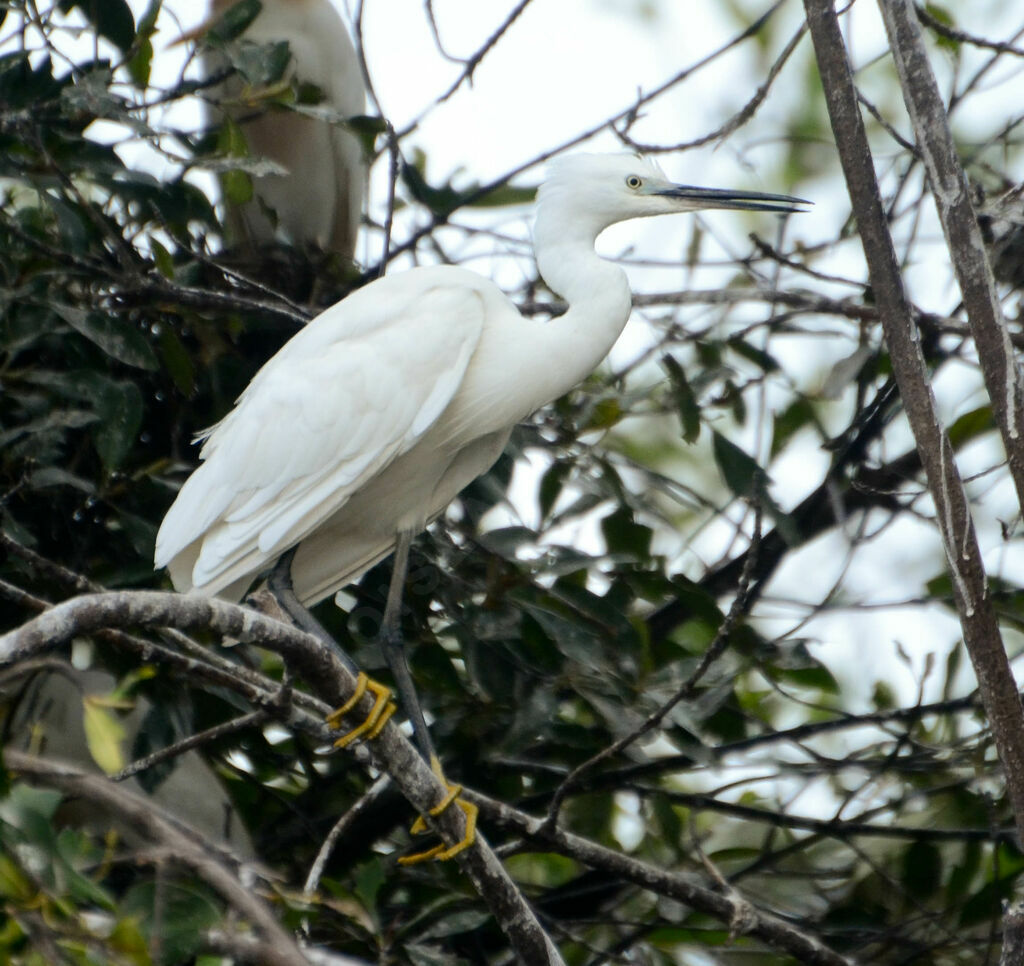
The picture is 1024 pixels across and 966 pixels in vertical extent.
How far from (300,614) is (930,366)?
1.12 m

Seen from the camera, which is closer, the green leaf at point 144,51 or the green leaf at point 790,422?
the green leaf at point 144,51

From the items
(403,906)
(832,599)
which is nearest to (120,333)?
(403,906)

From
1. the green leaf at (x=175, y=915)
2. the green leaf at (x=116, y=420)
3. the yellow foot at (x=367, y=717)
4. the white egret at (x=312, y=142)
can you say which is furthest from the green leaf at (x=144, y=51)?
the green leaf at (x=175, y=915)

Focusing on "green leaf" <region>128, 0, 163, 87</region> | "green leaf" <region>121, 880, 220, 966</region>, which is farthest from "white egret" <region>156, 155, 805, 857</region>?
"green leaf" <region>121, 880, 220, 966</region>

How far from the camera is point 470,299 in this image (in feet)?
7.46

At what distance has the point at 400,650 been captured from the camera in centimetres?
225

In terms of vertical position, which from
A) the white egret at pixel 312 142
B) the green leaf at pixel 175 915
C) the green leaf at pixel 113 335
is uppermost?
the white egret at pixel 312 142

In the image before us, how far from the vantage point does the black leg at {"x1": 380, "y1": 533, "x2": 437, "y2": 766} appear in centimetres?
214

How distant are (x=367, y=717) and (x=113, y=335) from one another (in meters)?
0.73

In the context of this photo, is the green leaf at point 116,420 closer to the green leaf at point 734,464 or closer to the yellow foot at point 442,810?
the yellow foot at point 442,810

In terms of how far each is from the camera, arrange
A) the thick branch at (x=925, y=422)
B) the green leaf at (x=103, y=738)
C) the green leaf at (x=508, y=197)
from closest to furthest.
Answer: the green leaf at (x=103, y=738) → the thick branch at (x=925, y=422) → the green leaf at (x=508, y=197)

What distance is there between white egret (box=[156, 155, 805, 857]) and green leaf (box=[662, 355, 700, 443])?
7.9 inches

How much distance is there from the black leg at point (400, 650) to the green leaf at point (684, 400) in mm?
492

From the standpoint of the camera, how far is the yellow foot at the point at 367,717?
5.71 feet
